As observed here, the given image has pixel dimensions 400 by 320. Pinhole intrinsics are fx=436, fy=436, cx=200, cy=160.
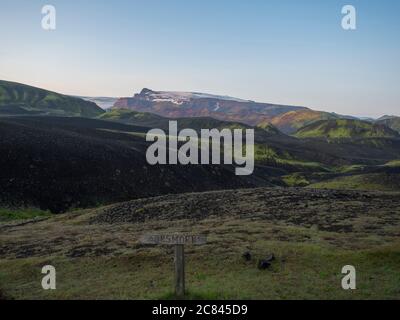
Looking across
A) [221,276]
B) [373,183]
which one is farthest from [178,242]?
[373,183]

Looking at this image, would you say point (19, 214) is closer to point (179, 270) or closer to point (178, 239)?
point (179, 270)

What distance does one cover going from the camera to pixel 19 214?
57812 millimetres

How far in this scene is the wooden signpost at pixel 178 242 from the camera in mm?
17281

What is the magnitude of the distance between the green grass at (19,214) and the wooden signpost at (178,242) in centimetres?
4042

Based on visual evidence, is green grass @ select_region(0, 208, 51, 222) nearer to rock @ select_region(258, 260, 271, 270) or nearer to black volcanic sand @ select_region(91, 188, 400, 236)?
black volcanic sand @ select_region(91, 188, 400, 236)

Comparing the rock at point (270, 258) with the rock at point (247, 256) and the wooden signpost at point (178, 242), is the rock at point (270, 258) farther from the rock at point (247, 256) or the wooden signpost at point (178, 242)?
the wooden signpost at point (178, 242)

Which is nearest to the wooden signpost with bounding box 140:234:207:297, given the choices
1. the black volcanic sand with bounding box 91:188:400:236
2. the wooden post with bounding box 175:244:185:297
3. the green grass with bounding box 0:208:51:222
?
the wooden post with bounding box 175:244:185:297

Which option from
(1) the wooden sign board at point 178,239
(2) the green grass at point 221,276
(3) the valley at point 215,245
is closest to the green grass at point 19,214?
(3) the valley at point 215,245

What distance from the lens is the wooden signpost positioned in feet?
56.7

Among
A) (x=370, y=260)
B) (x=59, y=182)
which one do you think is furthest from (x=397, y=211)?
(x=59, y=182)

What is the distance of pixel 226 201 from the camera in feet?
140

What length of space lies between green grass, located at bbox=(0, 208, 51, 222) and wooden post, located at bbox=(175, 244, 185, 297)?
40.4 m
